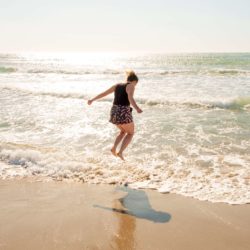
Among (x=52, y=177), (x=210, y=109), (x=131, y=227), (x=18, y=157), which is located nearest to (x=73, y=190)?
(x=52, y=177)

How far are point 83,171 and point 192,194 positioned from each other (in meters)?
2.03

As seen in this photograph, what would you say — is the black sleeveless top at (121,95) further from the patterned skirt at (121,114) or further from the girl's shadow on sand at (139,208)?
the girl's shadow on sand at (139,208)

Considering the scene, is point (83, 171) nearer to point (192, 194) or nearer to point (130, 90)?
point (130, 90)

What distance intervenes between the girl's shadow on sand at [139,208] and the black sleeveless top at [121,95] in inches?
61.3

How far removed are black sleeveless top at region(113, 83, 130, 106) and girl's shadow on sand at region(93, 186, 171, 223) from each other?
156cm

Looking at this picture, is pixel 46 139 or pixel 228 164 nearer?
pixel 228 164

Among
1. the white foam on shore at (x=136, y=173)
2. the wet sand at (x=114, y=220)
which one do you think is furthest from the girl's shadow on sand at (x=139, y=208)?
the white foam on shore at (x=136, y=173)

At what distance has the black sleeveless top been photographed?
612 cm

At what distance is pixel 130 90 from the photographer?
6.05m

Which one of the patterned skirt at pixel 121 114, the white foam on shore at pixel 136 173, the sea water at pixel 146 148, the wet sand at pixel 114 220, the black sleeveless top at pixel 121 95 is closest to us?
the wet sand at pixel 114 220

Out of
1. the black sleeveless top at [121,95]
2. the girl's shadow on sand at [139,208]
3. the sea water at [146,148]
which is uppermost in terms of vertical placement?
the black sleeveless top at [121,95]

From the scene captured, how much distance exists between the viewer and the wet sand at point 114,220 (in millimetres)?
3857

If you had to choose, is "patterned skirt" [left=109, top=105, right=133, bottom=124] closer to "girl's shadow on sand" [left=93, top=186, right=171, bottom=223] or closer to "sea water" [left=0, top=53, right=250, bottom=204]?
"sea water" [left=0, top=53, right=250, bottom=204]

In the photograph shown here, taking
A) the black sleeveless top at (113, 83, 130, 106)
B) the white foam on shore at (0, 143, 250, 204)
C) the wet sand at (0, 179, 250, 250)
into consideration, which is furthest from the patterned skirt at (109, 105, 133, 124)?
the wet sand at (0, 179, 250, 250)
